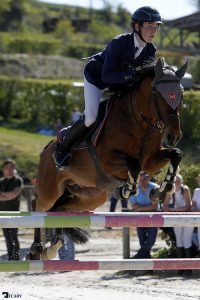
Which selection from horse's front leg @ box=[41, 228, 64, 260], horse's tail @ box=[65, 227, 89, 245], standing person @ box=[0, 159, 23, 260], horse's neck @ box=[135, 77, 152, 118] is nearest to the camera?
horse's neck @ box=[135, 77, 152, 118]

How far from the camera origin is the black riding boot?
9398 millimetres

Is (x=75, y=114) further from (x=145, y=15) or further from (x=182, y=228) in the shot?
(x=145, y=15)

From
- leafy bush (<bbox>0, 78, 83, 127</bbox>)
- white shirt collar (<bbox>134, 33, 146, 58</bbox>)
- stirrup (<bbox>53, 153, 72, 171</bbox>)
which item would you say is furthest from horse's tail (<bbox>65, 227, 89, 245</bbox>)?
leafy bush (<bbox>0, 78, 83, 127</bbox>)

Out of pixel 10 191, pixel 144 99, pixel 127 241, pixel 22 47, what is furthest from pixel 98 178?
pixel 22 47

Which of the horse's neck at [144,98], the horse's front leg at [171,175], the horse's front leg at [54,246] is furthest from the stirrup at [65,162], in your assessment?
the horse's front leg at [171,175]

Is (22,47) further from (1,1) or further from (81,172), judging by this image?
(81,172)

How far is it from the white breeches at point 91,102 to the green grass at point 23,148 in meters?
14.1

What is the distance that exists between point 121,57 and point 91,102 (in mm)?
639

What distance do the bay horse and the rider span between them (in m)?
0.17

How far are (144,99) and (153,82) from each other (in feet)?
0.83

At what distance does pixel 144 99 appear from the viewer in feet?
28.6

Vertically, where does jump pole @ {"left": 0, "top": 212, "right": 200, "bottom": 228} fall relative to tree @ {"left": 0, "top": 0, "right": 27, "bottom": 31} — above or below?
below

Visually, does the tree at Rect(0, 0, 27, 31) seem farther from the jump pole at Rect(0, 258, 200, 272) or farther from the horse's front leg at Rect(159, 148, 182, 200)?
the jump pole at Rect(0, 258, 200, 272)

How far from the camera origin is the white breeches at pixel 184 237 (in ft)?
41.7
